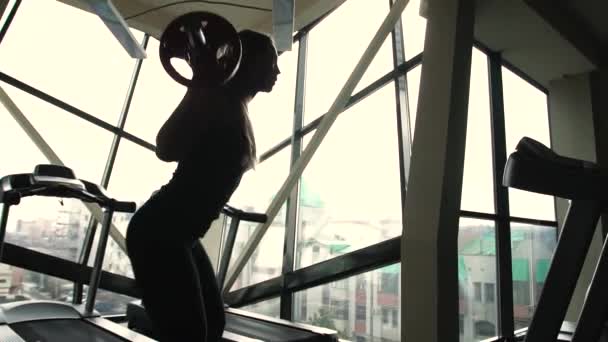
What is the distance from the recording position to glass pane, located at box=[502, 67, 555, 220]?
4141mm

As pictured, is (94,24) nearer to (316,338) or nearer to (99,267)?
(99,267)

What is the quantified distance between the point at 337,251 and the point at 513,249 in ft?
5.39

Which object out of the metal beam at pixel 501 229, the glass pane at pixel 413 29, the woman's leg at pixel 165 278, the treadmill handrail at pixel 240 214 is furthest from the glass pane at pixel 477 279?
the woman's leg at pixel 165 278

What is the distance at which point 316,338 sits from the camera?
2.84 m

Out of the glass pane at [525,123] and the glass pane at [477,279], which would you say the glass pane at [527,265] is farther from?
the glass pane at [477,279]

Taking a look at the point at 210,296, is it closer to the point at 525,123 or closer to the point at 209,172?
the point at 209,172

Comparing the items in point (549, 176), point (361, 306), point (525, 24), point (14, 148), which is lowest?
point (361, 306)

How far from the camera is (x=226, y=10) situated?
4.23 m

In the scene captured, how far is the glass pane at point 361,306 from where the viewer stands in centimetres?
355

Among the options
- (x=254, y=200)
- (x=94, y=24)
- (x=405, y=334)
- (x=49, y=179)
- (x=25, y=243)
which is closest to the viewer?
(x=49, y=179)

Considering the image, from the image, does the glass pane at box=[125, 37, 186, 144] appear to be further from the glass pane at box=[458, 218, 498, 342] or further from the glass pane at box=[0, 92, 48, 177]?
the glass pane at box=[458, 218, 498, 342]

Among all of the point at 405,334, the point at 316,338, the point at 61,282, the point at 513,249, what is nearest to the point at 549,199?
the point at 513,249

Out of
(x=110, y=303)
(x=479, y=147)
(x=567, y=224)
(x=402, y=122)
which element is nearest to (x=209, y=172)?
(x=567, y=224)

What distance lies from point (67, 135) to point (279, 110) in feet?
7.03
